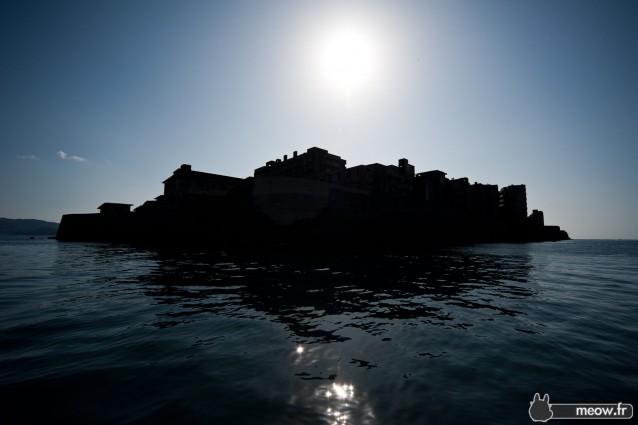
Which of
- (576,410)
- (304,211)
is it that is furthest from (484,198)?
(576,410)

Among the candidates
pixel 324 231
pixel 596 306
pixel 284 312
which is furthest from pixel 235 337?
pixel 324 231

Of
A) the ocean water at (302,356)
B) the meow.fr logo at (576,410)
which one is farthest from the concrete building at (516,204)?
the meow.fr logo at (576,410)

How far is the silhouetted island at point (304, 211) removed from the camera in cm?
3097

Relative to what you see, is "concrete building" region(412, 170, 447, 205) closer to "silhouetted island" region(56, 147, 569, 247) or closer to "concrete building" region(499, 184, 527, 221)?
"silhouetted island" region(56, 147, 569, 247)

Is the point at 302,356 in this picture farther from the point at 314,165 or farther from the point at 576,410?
the point at 314,165

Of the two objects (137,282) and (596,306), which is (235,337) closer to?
(137,282)

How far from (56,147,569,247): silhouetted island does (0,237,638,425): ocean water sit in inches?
895

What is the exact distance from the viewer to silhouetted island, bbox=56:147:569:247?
3097 cm

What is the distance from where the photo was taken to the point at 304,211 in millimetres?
31047

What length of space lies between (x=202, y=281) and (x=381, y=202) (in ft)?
106

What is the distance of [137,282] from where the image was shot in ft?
32.8

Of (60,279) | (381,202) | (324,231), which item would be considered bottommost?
(60,279)

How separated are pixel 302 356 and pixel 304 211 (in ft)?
88.9

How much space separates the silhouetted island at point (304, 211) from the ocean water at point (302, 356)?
22.7 metres
